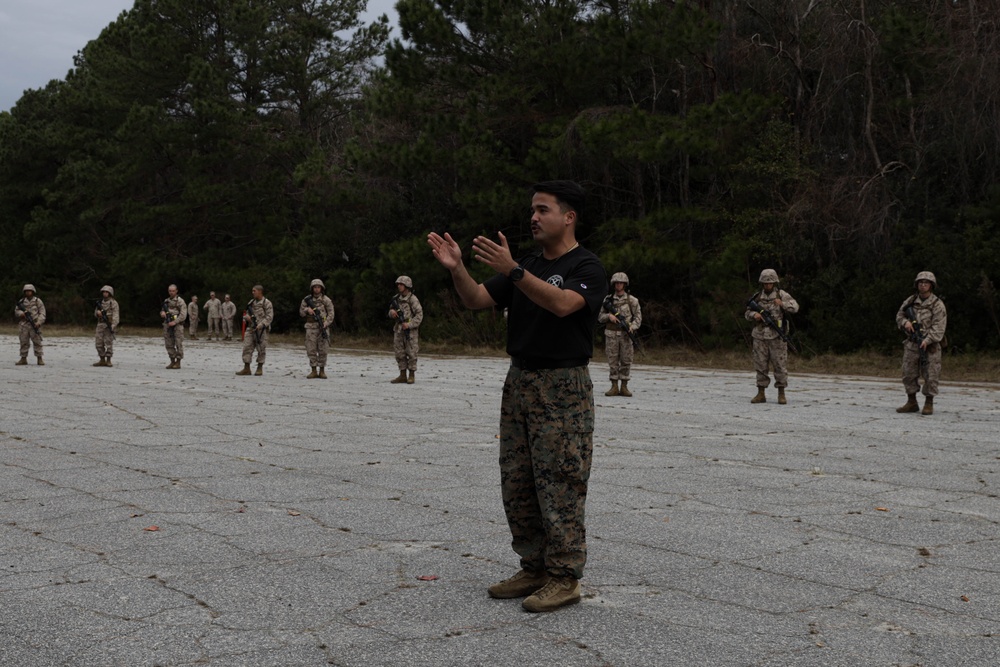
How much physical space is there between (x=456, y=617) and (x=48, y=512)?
3.66m

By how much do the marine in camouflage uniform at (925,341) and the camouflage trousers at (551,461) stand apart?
1027 centimetres

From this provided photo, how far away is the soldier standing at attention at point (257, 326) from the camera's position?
21.5 metres

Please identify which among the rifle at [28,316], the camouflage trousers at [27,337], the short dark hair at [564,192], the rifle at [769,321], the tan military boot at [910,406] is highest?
the short dark hair at [564,192]

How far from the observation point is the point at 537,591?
4969mm

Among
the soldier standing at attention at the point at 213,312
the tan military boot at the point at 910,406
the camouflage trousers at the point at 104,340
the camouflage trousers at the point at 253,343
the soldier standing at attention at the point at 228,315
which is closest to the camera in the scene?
the tan military boot at the point at 910,406

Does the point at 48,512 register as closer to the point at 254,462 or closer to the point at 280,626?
the point at 254,462

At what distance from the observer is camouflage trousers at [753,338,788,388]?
15.5 m

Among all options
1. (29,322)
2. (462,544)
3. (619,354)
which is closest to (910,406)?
(619,354)

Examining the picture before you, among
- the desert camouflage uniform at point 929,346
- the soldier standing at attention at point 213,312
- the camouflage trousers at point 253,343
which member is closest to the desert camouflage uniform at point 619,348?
the desert camouflage uniform at point 929,346

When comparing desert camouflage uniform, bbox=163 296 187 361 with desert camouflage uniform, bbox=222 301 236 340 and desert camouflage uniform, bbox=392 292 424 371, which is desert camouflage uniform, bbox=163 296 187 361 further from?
desert camouflage uniform, bbox=222 301 236 340

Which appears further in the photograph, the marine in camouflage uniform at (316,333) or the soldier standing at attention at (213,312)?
the soldier standing at attention at (213,312)

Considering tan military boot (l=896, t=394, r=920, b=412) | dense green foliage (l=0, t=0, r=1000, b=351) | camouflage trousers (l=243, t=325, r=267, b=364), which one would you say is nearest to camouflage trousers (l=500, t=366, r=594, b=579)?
tan military boot (l=896, t=394, r=920, b=412)

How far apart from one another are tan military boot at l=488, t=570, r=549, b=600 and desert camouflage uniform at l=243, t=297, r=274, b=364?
17.0m

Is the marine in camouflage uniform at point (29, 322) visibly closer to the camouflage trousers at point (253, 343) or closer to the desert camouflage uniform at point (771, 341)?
the camouflage trousers at point (253, 343)
